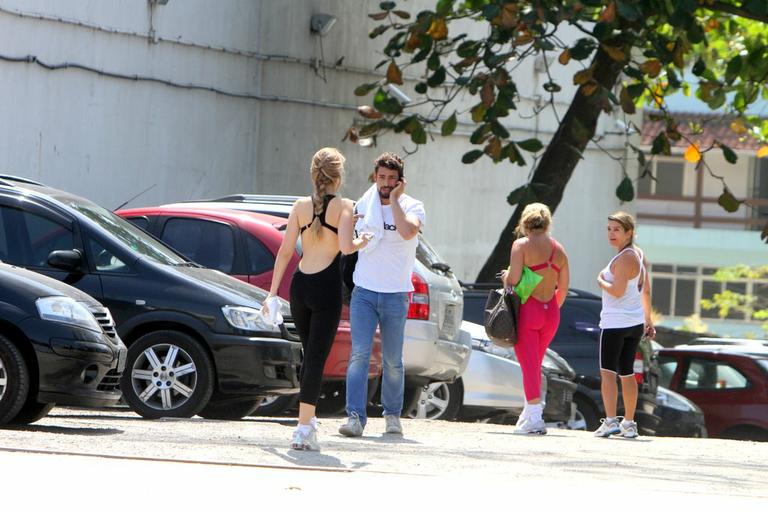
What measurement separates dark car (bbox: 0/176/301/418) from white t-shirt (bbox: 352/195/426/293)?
4.19ft

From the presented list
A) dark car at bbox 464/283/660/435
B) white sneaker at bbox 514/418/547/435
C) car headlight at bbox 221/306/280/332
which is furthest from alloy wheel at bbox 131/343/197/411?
dark car at bbox 464/283/660/435

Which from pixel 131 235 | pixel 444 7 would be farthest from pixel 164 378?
pixel 444 7

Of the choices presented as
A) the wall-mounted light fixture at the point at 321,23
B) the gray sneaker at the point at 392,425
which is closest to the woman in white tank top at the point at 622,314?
the gray sneaker at the point at 392,425

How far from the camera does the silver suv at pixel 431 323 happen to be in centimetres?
1312

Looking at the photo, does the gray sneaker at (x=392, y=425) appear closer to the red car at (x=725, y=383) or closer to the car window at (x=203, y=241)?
the car window at (x=203, y=241)

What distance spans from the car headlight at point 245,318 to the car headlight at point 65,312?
1407mm

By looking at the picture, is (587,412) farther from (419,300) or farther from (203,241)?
(203,241)

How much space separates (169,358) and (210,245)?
180 centimetres

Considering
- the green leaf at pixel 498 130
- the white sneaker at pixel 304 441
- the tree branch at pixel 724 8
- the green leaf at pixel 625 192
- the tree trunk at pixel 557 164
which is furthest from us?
the tree trunk at pixel 557 164

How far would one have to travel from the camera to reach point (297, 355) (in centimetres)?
1173

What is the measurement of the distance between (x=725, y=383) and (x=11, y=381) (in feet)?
37.5

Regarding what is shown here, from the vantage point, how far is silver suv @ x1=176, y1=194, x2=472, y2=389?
13.1 metres

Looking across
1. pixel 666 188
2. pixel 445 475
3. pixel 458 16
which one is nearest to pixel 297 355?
pixel 445 475

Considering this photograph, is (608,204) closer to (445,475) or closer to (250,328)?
(250,328)
